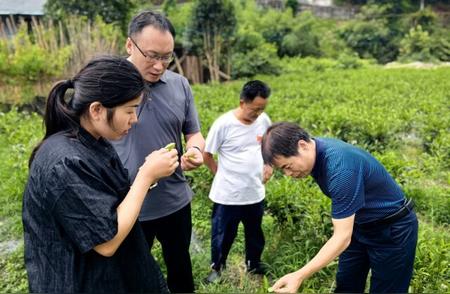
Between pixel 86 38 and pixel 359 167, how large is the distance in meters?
12.1

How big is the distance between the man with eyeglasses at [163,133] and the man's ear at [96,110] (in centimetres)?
78

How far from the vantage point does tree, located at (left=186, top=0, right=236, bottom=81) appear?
1741 cm

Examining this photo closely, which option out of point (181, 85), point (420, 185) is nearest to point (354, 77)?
point (420, 185)

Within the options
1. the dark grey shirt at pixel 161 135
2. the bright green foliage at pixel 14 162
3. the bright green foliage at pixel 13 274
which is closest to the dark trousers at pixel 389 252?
the dark grey shirt at pixel 161 135

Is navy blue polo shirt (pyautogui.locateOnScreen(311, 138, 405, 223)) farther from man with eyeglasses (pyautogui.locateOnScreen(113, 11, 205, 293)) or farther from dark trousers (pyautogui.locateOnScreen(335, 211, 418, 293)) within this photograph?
man with eyeglasses (pyautogui.locateOnScreen(113, 11, 205, 293))

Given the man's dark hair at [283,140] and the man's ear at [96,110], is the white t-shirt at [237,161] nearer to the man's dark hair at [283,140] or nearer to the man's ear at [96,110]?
the man's dark hair at [283,140]

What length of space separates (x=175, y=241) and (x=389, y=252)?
4.26 feet

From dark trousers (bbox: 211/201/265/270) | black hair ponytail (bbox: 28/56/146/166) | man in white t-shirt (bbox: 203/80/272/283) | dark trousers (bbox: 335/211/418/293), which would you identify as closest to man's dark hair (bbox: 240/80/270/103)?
man in white t-shirt (bbox: 203/80/272/283)

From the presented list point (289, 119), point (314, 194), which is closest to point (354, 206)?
point (314, 194)

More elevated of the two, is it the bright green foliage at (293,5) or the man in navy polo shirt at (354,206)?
the man in navy polo shirt at (354,206)

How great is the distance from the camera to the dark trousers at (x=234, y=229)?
3354 millimetres

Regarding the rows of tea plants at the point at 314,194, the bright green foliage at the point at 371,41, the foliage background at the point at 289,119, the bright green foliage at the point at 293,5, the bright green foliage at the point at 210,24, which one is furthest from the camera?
the bright green foliage at the point at 293,5

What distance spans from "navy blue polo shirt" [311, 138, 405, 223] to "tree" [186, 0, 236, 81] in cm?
1606

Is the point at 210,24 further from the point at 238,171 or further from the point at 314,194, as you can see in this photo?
the point at 238,171
